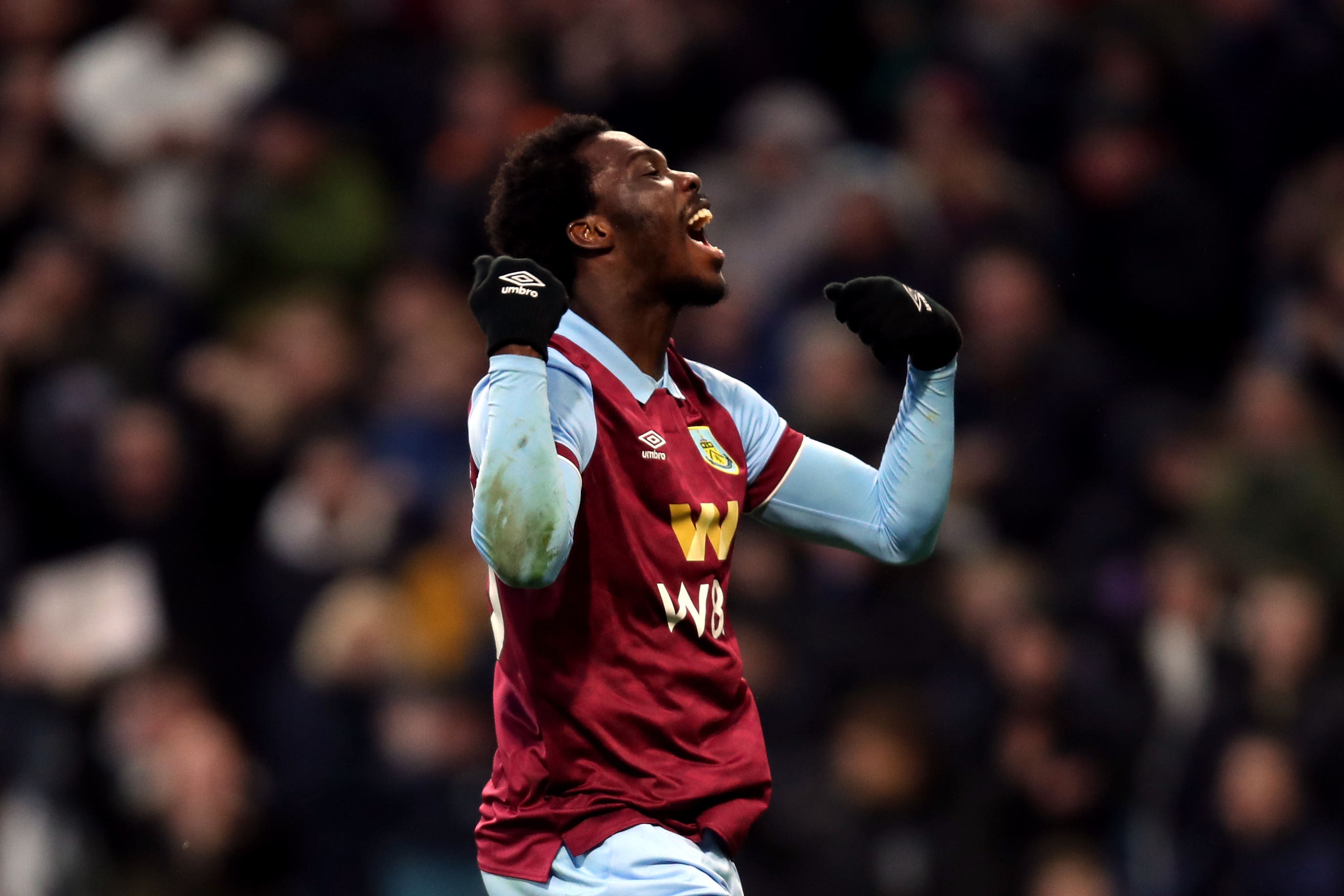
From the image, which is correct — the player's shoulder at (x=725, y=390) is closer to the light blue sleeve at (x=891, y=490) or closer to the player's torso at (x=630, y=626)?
the light blue sleeve at (x=891, y=490)

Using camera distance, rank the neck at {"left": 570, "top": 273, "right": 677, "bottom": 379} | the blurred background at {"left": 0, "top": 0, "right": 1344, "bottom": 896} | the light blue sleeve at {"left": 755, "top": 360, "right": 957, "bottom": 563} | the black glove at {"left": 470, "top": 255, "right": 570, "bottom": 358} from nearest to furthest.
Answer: the black glove at {"left": 470, "top": 255, "right": 570, "bottom": 358}, the neck at {"left": 570, "top": 273, "right": 677, "bottom": 379}, the light blue sleeve at {"left": 755, "top": 360, "right": 957, "bottom": 563}, the blurred background at {"left": 0, "top": 0, "right": 1344, "bottom": 896}

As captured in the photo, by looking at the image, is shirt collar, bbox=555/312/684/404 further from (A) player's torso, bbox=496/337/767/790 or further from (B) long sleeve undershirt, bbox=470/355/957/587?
(B) long sleeve undershirt, bbox=470/355/957/587

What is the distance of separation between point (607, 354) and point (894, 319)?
1.86 feet

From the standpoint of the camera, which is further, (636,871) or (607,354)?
(607,354)

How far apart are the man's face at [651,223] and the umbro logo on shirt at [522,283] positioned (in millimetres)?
368

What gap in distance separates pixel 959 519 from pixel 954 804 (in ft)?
4.17

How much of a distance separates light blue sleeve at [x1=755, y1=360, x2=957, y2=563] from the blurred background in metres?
3.05

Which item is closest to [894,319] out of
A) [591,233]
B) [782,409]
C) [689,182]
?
[689,182]

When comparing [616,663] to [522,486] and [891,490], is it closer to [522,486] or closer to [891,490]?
[522,486]

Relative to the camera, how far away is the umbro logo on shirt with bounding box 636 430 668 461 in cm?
361

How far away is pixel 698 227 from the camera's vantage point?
3855mm

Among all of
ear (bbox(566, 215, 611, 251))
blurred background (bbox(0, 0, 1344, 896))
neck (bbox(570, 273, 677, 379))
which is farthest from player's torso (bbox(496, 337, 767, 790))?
blurred background (bbox(0, 0, 1344, 896))

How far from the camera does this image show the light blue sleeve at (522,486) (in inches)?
128

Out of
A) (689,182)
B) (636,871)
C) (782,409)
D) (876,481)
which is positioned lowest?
(782,409)
